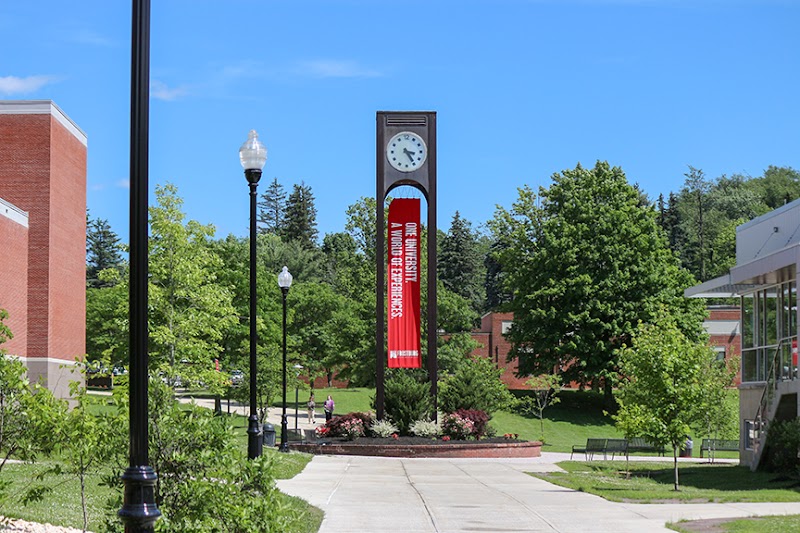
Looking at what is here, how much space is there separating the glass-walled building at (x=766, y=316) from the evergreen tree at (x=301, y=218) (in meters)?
89.0

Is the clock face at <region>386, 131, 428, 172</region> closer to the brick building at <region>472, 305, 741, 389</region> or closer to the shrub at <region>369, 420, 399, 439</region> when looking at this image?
the shrub at <region>369, 420, 399, 439</region>

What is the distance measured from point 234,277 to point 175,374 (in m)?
20.7

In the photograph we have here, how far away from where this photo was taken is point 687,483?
27594mm

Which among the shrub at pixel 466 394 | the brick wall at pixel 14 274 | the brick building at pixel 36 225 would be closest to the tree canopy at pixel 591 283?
the shrub at pixel 466 394

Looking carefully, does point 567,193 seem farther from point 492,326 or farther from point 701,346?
point 701,346

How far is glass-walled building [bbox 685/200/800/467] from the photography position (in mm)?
29906

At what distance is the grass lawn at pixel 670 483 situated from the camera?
2228 centimetres

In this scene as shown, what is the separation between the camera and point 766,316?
33.3m

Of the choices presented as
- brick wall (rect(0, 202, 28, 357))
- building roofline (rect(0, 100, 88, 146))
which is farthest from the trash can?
building roofline (rect(0, 100, 88, 146))

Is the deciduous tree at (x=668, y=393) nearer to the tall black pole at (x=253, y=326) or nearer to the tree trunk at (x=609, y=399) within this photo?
the tall black pole at (x=253, y=326)

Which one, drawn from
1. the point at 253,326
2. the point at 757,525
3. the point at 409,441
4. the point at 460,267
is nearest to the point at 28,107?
the point at 409,441

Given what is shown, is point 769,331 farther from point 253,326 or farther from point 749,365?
point 253,326

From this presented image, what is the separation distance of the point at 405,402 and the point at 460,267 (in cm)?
7464

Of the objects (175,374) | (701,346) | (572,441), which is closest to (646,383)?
(701,346)
